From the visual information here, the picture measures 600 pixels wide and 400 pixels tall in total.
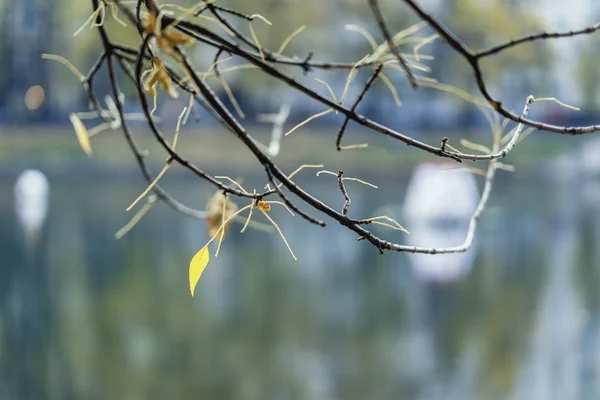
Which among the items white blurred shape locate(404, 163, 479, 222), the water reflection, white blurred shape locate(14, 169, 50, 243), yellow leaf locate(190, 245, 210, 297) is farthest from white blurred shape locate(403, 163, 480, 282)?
yellow leaf locate(190, 245, 210, 297)

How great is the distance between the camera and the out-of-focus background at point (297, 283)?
410 cm

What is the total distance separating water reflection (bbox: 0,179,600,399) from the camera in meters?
4.04

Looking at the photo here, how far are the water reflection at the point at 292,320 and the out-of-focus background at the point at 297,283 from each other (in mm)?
15

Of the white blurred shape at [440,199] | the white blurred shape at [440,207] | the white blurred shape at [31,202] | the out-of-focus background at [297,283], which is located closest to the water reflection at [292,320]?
the out-of-focus background at [297,283]

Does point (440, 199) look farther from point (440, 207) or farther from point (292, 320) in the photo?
point (292, 320)

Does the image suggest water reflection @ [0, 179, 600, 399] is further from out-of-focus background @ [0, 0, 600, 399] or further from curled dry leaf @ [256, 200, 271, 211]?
curled dry leaf @ [256, 200, 271, 211]

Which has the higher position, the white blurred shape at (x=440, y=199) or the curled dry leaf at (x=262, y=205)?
the white blurred shape at (x=440, y=199)

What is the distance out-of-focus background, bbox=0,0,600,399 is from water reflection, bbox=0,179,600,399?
15 millimetres

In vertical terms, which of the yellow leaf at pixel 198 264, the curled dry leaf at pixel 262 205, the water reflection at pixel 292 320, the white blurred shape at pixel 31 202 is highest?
the white blurred shape at pixel 31 202

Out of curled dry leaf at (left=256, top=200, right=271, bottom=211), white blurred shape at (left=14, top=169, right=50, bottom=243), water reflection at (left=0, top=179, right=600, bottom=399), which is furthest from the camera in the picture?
white blurred shape at (left=14, top=169, right=50, bottom=243)

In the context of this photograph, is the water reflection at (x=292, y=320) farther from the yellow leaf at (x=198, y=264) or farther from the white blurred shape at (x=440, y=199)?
the yellow leaf at (x=198, y=264)

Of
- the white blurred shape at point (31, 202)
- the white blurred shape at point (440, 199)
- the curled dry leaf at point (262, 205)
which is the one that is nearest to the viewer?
the curled dry leaf at point (262, 205)

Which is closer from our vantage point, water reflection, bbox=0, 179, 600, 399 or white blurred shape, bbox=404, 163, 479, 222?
water reflection, bbox=0, 179, 600, 399

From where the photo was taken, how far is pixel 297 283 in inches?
221
